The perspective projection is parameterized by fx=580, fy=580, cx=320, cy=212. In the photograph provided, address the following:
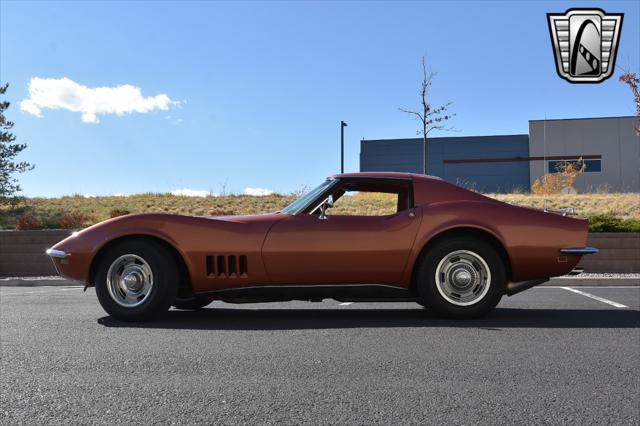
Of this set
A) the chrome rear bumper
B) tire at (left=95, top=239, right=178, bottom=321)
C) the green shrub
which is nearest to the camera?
tire at (left=95, top=239, right=178, bottom=321)

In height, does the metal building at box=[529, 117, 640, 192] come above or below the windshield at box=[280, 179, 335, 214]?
above

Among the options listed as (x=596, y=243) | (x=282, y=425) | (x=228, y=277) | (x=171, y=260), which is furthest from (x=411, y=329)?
(x=596, y=243)

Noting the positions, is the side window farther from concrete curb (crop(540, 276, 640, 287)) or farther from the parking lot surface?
concrete curb (crop(540, 276, 640, 287))

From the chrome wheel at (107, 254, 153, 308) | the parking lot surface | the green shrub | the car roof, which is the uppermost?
the car roof

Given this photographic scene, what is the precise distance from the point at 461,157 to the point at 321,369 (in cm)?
4505

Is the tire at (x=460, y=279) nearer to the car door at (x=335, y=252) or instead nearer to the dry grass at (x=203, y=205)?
the car door at (x=335, y=252)

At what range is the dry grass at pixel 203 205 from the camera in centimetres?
2009

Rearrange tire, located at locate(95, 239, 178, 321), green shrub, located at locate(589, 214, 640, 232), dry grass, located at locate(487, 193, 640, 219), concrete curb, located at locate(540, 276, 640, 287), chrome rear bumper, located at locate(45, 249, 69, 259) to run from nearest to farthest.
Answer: tire, located at locate(95, 239, 178, 321), chrome rear bumper, located at locate(45, 249, 69, 259), concrete curb, located at locate(540, 276, 640, 287), green shrub, located at locate(589, 214, 640, 232), dry grass, located at locate(487, 193, 640, 219)

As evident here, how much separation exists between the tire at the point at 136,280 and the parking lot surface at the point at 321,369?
174 mm

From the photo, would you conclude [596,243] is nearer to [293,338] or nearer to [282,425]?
[293,338]

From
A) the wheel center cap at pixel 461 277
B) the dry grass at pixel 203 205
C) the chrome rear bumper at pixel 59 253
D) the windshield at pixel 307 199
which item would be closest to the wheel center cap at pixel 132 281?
the chrome rear bumper at pixel 59 253

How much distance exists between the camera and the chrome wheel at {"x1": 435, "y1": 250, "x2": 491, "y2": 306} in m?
5.39

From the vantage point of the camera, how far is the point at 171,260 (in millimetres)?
5348

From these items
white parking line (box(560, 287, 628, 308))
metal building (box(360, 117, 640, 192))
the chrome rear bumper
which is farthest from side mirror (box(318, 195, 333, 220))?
metal building (box(360, 117, 640, 192))
